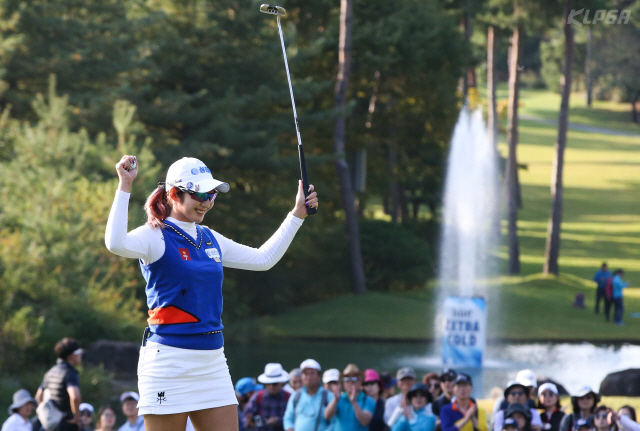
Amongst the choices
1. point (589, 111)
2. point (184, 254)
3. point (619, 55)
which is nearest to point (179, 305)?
point (184, 254)

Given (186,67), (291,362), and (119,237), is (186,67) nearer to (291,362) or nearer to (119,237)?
(291,362)

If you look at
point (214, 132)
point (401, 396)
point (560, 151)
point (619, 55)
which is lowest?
point (401, 396)

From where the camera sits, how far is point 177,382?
151 inches

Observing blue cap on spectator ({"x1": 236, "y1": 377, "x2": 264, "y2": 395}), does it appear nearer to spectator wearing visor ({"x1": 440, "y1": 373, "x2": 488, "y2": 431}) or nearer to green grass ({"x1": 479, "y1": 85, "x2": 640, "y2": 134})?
spectator wearing visor ({"x1": 440, "y1": 373, "x2": 488, "y2": 431})

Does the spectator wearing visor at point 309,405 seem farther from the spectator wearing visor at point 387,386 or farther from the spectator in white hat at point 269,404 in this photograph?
the spectator wearing visor at point 387,386

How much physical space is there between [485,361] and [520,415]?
47.8 ft

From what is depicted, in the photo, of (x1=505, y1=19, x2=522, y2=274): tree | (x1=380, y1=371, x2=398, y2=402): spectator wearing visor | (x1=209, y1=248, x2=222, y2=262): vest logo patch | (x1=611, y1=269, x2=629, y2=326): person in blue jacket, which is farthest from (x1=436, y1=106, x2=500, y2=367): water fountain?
(x1=209, y1=248, x2=222, y2=262): vest logo patch

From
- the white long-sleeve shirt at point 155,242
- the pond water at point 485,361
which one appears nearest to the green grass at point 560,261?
the pond water at point 485,361

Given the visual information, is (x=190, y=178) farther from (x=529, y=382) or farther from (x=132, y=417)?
(x=529, y=382)

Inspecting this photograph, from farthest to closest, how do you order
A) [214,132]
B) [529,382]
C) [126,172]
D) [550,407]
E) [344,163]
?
[344,163], [214,132], [529,382], [550,407], [126,172]

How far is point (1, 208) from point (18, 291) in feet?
9.25

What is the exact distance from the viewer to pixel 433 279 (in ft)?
119

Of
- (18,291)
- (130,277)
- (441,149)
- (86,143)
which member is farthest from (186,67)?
(441,149)

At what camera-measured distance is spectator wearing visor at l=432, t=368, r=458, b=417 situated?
376 inches
